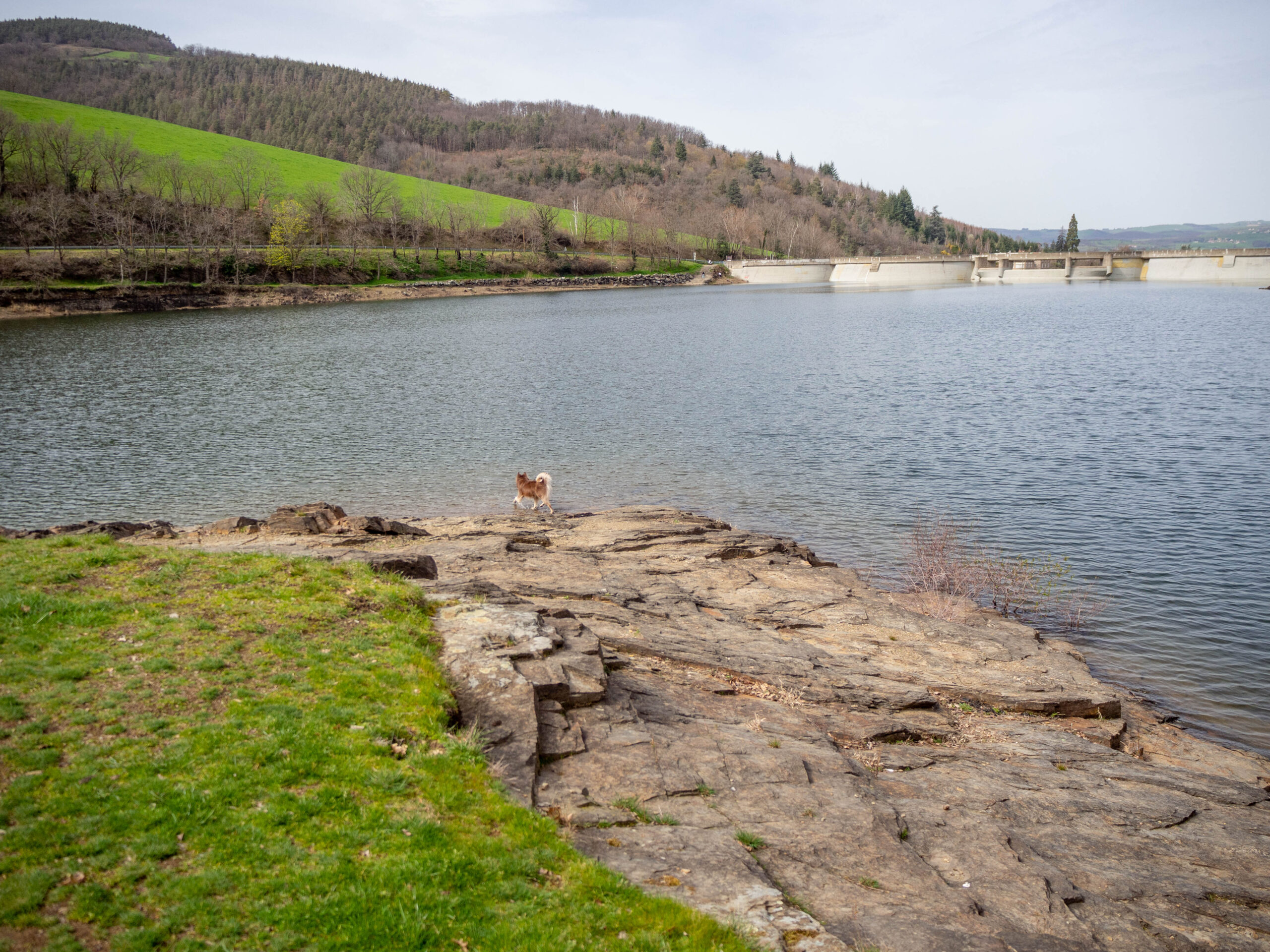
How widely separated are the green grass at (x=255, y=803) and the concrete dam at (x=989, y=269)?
174 metres

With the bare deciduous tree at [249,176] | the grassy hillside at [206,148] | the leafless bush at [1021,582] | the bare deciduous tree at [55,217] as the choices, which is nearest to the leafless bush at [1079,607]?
the leafless bush at [1021,582]

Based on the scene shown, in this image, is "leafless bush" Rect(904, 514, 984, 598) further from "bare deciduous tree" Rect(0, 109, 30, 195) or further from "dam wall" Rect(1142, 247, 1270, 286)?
"dam wall" Rect(1142, 247, 1270, 286)

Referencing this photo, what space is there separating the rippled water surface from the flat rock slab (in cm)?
391

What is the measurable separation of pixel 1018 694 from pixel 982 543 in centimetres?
942

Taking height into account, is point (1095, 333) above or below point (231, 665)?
above

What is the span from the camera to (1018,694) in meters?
14.4

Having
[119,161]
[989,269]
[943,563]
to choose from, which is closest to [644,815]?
[943,563]

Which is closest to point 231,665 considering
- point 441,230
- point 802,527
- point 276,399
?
point 802,527

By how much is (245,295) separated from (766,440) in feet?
314

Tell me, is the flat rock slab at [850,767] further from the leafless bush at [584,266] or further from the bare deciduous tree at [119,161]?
the leafless bush at [584,266]

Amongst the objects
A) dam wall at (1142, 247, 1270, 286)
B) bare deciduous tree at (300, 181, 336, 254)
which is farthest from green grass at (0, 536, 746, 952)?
dam wall at (1142, 247, 1270, 286)

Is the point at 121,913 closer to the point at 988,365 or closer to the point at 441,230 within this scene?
the point at 988,365

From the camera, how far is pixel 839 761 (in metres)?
10.8

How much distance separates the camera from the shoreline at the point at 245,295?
85.9m
